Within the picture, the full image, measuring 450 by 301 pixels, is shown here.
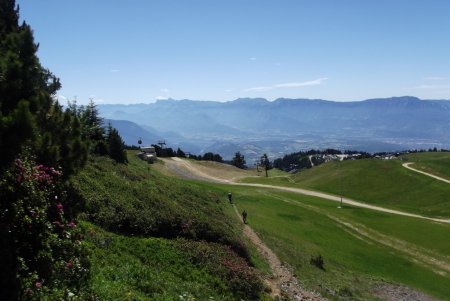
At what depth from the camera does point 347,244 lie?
51.3 meters

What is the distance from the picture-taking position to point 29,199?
48.0 ft

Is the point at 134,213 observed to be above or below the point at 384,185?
above

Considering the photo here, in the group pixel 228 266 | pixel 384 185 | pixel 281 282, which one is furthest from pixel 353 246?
pixel 384 185

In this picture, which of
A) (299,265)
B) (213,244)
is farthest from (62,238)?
(299,265)

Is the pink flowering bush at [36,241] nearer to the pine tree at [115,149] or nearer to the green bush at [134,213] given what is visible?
the green bush at [134,213]

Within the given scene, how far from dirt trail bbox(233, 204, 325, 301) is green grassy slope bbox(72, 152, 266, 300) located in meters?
1.29

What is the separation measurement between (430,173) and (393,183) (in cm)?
1390

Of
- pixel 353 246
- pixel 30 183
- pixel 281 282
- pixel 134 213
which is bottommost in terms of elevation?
pixel 353 246

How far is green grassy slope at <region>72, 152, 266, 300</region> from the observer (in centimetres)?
1866

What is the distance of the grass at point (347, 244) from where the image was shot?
3572 cm

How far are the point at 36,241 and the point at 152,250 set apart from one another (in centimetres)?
980

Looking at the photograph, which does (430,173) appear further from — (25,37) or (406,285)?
(25,37)

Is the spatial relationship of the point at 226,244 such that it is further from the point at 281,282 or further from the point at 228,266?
the point at 228,266

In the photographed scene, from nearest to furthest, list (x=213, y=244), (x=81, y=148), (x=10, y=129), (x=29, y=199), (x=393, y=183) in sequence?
(x=10, y=129), (x=29, y=199), (x=81, y=148), (x=213, y=244), (x=393, y=183)
